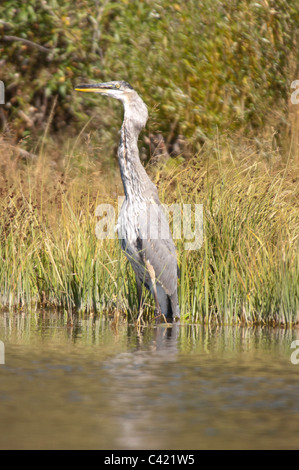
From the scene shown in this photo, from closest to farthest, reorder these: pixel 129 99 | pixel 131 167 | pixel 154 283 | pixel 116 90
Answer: pixel 154 283 → pixel 131 167 → pixel 129 99 → pixel 116 90

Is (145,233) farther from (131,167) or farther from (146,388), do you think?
(146,388)

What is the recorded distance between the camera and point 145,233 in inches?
303

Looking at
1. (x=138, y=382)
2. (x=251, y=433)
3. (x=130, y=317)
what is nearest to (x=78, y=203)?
(x=130, y=317)

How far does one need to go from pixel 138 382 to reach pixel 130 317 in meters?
2.69

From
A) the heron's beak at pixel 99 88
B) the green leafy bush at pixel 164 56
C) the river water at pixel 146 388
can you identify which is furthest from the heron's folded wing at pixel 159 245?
the green leafy bush at pixel 164 56

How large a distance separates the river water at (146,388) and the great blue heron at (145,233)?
533 mm

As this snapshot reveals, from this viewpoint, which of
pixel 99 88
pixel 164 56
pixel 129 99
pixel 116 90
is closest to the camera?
pixel 129 99

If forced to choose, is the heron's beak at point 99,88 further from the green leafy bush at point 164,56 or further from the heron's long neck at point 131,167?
the green leafy bush at point 164,56

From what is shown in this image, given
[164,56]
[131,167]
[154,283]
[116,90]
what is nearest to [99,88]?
[116,90]

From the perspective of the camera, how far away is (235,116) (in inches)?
491

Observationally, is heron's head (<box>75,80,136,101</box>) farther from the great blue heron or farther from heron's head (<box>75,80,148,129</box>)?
the great blue heron

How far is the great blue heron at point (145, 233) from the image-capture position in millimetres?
7715

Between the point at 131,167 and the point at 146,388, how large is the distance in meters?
3.12

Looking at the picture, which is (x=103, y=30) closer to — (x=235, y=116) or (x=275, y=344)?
(x=235, y=116)
